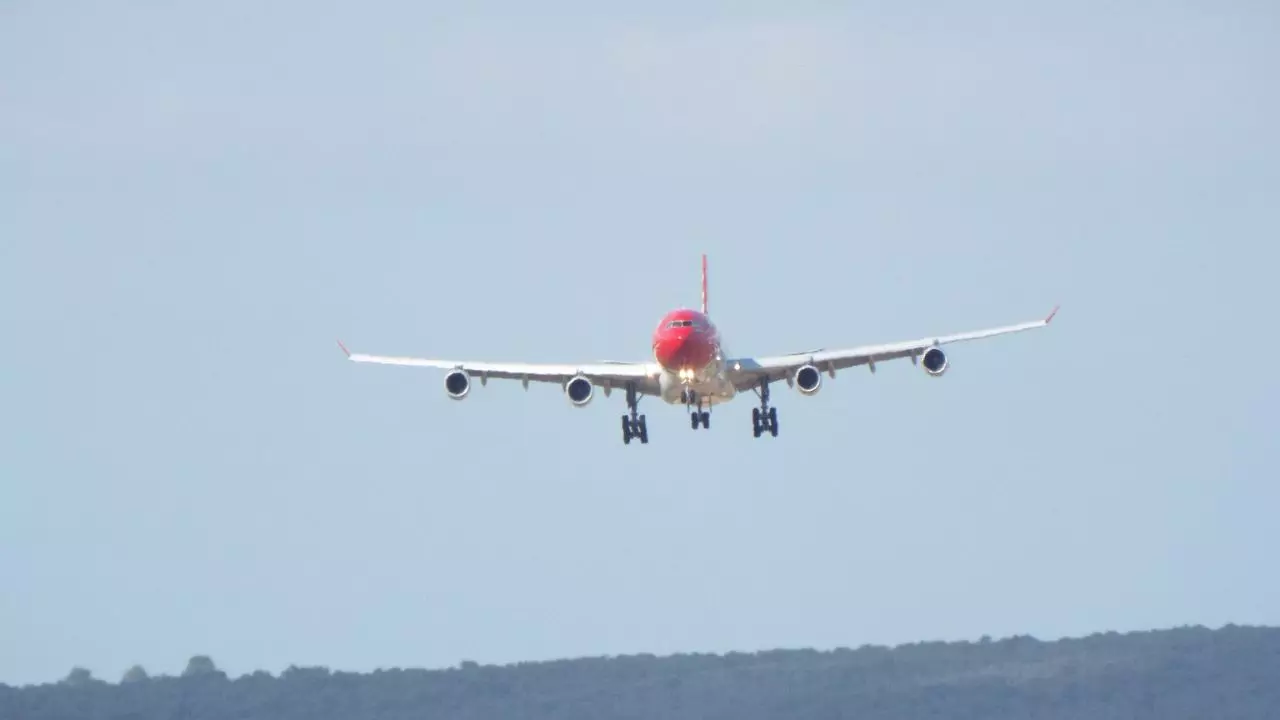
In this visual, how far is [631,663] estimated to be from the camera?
400 feet

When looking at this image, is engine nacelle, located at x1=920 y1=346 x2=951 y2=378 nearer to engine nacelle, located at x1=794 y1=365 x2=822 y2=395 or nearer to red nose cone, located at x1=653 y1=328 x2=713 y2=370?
engine nacelle, located at x1=794 y1=365 x2=822 y2=395

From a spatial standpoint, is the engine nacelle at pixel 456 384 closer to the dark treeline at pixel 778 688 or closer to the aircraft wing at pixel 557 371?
the aircraft wing at pixel 557 371

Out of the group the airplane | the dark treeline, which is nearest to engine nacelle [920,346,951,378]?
the airplane

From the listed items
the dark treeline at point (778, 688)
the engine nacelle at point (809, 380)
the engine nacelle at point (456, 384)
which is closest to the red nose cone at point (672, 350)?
the engine nacelle at point (809, 380)

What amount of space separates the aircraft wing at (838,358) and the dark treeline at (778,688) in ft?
82.2

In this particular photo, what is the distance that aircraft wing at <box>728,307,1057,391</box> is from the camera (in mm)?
90556

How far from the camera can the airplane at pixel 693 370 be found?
85.5m

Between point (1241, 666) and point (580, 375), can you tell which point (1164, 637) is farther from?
point (580, 375)

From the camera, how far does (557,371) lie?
3585 inches

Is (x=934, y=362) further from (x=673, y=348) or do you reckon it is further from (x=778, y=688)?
(x=778, y=688)

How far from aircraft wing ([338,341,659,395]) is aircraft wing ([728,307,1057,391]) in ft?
10.0

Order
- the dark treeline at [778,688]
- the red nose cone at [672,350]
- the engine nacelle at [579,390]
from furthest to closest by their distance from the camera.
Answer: the dark treeline at [778,688] < the engine nacelle at [579,390] < the red nose cone at [672,350]

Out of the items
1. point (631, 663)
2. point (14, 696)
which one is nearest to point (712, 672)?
point (631, 663)

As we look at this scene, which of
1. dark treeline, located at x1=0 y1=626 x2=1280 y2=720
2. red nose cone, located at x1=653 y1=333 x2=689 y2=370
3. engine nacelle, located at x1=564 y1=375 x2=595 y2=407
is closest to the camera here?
red nose cone, located at x1=653 y1=333 x2=689 y2=370
